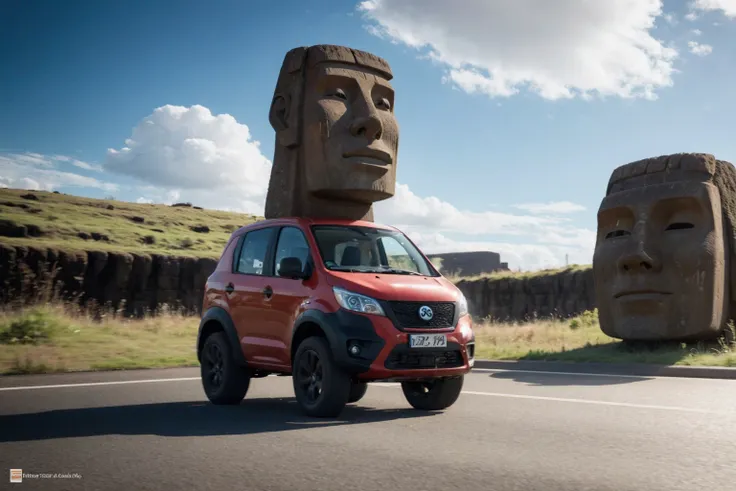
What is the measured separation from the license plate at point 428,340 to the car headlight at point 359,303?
1.33ft

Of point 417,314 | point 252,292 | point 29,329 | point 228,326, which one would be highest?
point 252,292

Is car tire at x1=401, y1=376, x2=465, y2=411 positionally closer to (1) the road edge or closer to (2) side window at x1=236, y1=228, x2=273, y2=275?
(2) side window at x1=236, y1=228, x2=273, y2=275

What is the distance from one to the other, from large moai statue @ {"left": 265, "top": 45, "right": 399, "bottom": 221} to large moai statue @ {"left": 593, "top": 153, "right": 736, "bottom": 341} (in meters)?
5.48

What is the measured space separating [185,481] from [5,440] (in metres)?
2.50

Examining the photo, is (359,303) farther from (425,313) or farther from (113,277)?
(113,277)

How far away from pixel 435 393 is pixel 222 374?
257 cm

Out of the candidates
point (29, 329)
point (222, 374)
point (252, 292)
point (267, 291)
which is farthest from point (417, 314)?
point (29, 329)

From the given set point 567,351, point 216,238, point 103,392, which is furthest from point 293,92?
point 216,238

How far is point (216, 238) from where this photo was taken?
57.2m

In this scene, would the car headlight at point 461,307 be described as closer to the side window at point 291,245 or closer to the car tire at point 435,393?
the car tire at point 435,393

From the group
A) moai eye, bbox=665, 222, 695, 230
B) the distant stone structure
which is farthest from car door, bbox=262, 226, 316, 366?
the distant stone structure

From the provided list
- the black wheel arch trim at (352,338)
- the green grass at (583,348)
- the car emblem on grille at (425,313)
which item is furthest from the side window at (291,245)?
the green grass at (583,348)

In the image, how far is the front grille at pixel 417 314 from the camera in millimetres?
8086

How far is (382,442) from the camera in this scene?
6.79m
